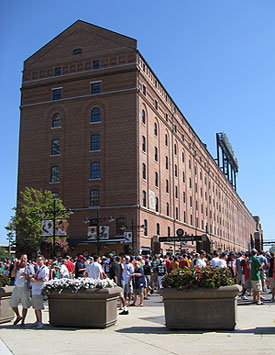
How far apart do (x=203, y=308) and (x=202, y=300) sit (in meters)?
0.18

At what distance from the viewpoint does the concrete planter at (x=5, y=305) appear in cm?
1152

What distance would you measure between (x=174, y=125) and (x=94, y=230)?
2729 centimetres

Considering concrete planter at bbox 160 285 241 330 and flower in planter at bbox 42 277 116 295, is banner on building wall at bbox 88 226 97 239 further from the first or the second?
concrete planter at bbox 160 285 241 330

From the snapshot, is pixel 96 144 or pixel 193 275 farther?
pixel 96 144

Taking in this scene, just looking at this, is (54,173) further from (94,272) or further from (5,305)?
(5,305)

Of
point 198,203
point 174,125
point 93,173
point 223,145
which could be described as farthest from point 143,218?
point 223,145

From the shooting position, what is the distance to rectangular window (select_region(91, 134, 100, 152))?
4362cm

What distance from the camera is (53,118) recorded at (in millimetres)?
46094

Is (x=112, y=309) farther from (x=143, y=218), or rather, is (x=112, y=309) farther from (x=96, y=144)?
(x=96, y=144)

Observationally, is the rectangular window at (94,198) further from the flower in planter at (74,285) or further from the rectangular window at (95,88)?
the flower in planter at (74,285)

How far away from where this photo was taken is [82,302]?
10438 mm

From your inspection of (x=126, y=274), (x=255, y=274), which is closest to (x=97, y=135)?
(x=126, y=274)

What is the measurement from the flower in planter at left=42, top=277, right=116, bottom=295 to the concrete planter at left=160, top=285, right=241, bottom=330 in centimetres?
180

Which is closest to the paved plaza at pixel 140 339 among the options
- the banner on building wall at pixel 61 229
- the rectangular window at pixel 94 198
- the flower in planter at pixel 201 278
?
the flower in planter at pixel 201 278
